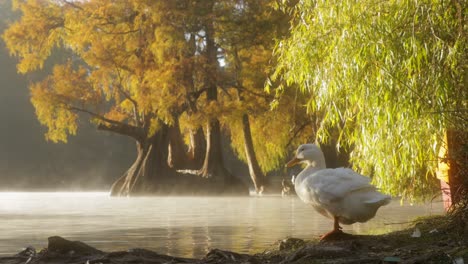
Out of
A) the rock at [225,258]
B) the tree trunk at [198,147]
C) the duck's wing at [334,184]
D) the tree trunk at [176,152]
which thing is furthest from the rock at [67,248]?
the tree trunk at [198,147]

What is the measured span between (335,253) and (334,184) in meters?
1.22

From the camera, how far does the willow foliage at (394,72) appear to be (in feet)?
24.3

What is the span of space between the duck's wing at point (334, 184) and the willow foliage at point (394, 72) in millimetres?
976

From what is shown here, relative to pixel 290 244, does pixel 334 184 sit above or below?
above

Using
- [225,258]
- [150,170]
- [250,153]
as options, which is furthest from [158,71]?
[225,258]

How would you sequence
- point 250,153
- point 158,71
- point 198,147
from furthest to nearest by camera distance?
point 198,147 < point 250,153 < point 158,71

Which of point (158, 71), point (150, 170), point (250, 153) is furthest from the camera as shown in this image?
point (150, 170)

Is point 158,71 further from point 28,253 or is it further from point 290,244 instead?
point 28,253

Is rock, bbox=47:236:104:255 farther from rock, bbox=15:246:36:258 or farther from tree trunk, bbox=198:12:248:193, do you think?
tree trunk, bbox=198:12:248:193

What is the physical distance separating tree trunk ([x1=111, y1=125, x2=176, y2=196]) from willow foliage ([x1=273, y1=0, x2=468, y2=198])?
1929 centimetres

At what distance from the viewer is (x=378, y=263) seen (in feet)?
16.8

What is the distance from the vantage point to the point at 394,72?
307 inches

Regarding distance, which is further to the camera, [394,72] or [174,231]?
[174,231]

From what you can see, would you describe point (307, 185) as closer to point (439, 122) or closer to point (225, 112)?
point (439, 122)
